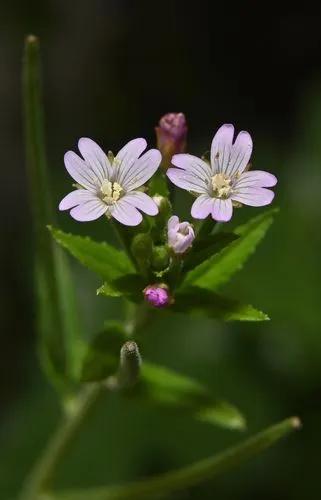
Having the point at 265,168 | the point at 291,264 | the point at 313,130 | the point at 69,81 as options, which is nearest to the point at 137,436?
the point at 291,264

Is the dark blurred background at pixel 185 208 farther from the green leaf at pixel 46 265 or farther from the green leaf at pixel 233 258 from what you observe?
the green leaf at pixel 233 258

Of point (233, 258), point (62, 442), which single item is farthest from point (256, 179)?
point (62, 442)

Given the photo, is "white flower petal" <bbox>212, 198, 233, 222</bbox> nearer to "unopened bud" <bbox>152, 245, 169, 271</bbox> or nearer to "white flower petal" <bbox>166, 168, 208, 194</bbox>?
"white flower petal" <bbox>166, 168, 208, 194</bbox>

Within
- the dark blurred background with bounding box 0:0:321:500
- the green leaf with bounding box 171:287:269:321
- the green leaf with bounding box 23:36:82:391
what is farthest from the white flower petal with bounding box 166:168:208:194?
the dark blurred background with bounding box 0:0:321:500

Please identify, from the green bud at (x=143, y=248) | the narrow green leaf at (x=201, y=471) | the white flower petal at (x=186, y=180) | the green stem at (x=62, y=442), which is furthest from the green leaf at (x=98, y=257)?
the narrow green leaf at (x=201, y=471)

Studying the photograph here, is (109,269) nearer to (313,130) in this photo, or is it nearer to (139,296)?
(139,296)

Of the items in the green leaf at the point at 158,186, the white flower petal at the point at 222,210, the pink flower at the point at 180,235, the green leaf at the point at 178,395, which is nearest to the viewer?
the white flower petal at the point at 222,210

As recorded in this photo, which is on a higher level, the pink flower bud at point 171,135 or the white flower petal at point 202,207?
the pink flower bud at point 171,135
